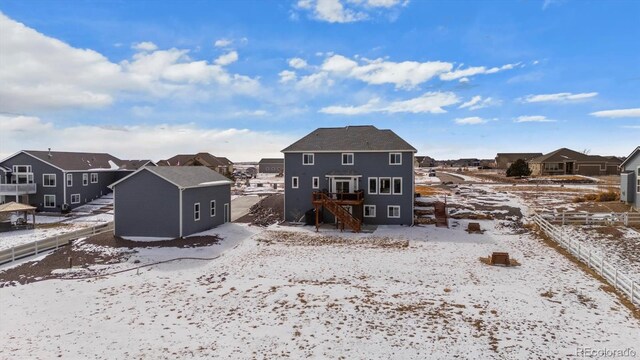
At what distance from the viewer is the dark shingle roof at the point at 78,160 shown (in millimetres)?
43625

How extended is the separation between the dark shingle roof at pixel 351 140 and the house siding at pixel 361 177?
59 cm

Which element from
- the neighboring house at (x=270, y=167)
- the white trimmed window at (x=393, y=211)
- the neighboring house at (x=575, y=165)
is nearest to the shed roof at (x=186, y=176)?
the white trimmed window at (x=393, y=211)

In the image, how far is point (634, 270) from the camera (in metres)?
19.4

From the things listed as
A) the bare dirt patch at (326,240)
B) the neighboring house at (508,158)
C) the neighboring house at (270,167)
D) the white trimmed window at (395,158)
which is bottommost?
the bare dirt patch at (326,240)

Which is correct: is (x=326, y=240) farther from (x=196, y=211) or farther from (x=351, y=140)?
(x=351, y=140)

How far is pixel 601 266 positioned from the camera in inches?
738

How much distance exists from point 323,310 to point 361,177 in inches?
781

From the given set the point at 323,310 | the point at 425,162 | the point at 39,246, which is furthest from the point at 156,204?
the point at 425,162

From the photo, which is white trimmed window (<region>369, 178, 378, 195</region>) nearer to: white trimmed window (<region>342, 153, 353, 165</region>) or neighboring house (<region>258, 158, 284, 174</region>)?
white trimmed window (<region>342, 153, 353, 165</region>)

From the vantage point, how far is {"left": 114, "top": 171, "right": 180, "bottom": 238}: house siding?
27719 mm

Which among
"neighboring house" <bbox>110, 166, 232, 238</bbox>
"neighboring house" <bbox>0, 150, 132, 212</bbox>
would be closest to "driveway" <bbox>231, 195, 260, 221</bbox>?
"neighboring house" <bbox>110, 166, 232, 238</bbox>

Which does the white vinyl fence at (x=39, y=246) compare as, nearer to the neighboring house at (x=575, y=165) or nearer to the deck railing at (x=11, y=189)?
the deck railing at (x=11, y=189)

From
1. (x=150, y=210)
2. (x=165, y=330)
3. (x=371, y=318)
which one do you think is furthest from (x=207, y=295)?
(x=150, y=210)

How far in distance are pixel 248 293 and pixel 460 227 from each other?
21.7m
